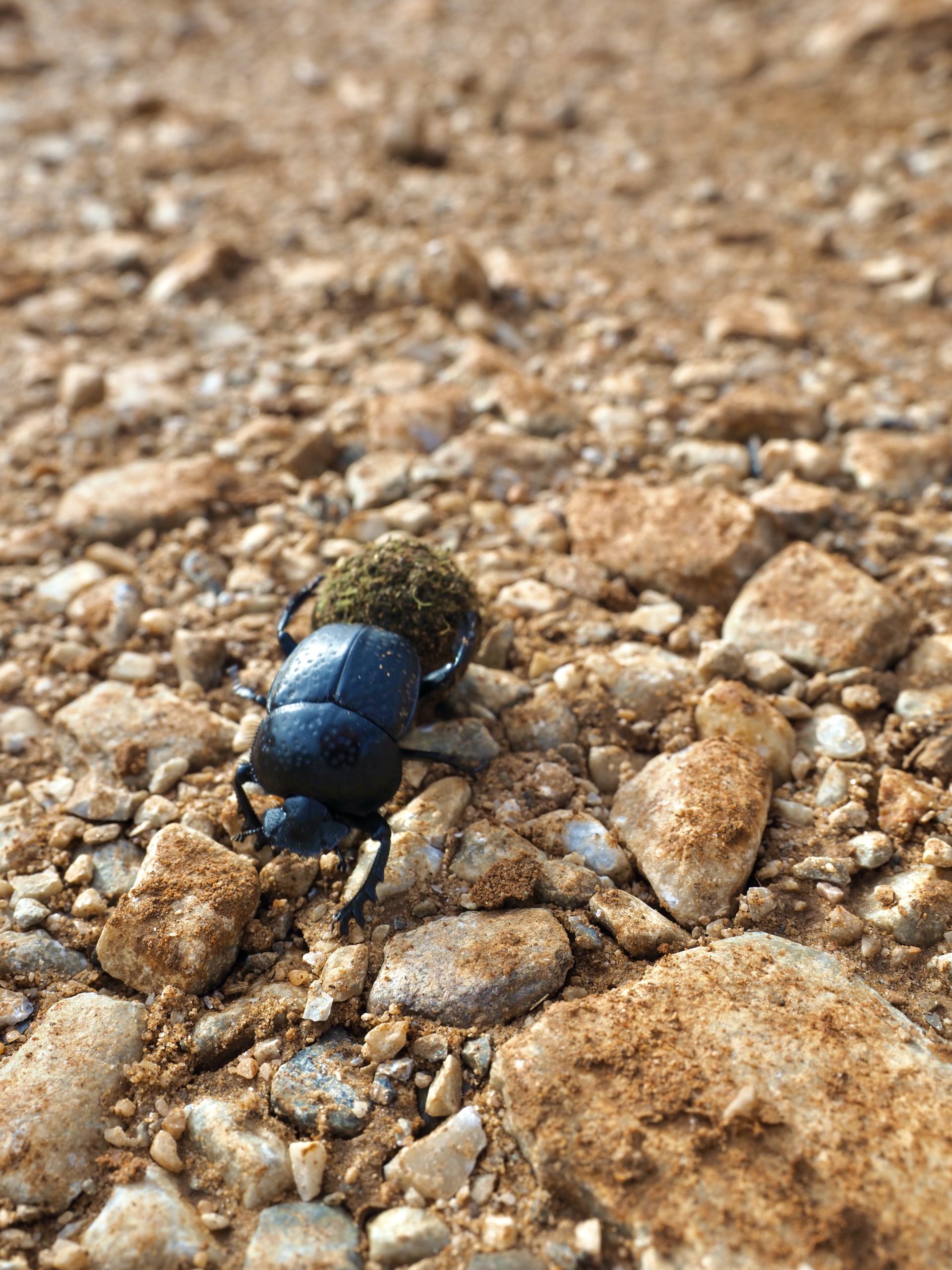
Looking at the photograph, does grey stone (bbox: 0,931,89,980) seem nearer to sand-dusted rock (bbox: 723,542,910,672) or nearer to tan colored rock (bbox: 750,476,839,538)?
sand-dusted rock (bbox: 723,542,910,672)

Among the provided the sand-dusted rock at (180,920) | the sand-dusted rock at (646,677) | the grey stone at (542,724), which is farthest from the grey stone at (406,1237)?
the sand-dusted rock at (646,677)

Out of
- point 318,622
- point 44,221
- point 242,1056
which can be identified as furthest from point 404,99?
point 242,1056

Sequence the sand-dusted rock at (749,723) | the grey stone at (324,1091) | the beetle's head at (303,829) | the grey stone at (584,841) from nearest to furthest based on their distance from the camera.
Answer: the grey stone at (324,1091) → the beetle's head at (303,829) → the grey stone at (584,841) → the sand-dusted rock at (749,723)

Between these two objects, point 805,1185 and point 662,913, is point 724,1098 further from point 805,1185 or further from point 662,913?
point 662,913

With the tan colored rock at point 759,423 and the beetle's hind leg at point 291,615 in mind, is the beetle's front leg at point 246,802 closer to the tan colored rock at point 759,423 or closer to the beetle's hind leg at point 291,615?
the beetle's hind leg at point 291,615

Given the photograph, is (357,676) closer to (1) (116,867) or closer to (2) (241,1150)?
(1) (116,867)
